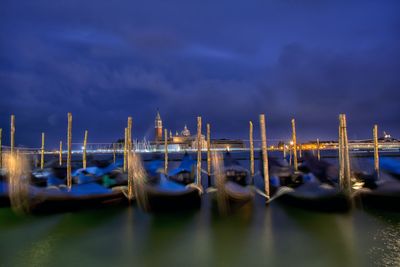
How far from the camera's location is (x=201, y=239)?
20.6 ft

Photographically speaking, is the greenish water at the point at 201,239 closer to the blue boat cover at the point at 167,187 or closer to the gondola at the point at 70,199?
the gondola at the point at 70,199

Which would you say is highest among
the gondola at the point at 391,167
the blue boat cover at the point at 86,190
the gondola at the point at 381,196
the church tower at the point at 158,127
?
the church tower at the point at 158,127

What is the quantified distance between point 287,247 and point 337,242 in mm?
1069

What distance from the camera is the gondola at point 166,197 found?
7496 mm

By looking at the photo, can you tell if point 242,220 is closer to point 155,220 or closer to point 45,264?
point 155,220

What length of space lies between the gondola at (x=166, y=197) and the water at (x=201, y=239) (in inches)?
12.4

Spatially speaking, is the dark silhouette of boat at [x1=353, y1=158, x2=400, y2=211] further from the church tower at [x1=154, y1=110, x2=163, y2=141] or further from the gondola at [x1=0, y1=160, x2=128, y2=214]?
the church tower at [x1=154, y1=110, x2=163, y2=141]

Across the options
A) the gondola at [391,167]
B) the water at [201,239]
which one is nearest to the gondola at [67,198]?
the water at [201,239]

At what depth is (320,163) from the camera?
1242 centimetres

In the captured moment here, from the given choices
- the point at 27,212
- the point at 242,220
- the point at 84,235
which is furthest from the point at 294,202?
the point at 27,212

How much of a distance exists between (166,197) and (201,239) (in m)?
1.89

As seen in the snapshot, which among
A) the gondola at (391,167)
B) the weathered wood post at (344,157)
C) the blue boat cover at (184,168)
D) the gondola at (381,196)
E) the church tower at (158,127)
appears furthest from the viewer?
the church tower at (158,127)

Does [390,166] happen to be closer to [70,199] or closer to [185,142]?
[70,199]

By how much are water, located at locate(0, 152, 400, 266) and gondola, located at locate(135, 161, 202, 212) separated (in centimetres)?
32
